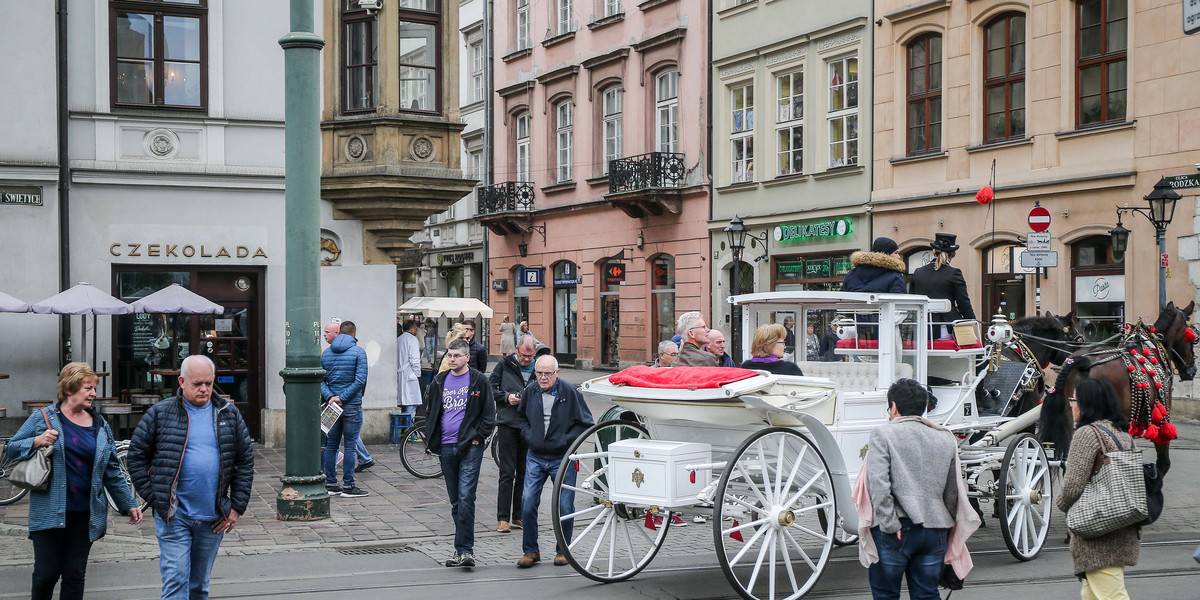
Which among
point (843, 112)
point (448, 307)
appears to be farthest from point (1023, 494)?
point (843, 112)

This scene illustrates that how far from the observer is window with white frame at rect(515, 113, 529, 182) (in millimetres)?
40688

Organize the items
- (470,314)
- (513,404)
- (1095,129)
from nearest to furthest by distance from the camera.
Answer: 1. (513,404)
2. (1095,129)
3. (470,314)

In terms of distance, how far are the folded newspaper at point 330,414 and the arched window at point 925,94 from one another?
16.1 m

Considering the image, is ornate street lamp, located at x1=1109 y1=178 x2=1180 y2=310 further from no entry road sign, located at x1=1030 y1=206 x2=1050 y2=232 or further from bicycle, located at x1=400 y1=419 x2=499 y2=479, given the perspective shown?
bicycle, located at x1=400 y1=419 x2=499 y2=479

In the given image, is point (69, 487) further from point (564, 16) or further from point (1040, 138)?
point (564, 16)

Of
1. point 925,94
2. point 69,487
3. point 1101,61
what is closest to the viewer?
point 69,487

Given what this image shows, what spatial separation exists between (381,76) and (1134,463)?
41.2 ft

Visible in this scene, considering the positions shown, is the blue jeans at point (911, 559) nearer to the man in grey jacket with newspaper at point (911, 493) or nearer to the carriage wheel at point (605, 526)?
the man in grey jacket with newspaper at point (911, 493)

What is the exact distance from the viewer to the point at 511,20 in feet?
135

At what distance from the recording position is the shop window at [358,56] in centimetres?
1692

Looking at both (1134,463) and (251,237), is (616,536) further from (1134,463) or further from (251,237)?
(251,237)

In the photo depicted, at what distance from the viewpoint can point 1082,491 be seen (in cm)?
623

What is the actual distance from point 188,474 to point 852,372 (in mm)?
5189

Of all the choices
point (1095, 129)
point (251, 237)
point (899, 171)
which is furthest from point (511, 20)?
point (251, 237)
